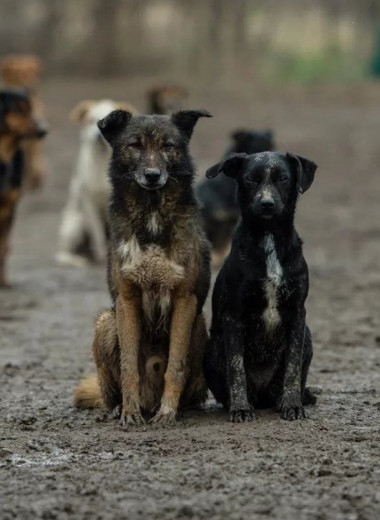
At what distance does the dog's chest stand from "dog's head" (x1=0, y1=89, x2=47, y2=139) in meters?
6.02

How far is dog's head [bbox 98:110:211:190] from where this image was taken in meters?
6.38

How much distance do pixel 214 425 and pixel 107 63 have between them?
23458 mm

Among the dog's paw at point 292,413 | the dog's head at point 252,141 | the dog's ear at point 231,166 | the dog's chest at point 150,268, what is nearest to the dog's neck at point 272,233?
the dog's ear at point 231,166

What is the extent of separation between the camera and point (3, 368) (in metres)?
8.42

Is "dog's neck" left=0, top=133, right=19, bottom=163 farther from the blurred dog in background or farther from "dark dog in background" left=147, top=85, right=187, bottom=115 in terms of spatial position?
the blurred dog in background

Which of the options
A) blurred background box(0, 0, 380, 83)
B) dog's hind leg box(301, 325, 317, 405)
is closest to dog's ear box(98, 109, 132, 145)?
dog's hind leg box(301, 325, 317, 405)

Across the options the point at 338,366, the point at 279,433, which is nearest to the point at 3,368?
the point at 338,366

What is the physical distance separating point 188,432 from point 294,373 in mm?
659

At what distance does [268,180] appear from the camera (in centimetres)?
618

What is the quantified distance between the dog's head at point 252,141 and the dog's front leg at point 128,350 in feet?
20.3

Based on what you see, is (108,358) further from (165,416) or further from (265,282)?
(265,282)

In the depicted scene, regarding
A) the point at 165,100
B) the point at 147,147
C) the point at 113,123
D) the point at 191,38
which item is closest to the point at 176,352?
the point at 147,147

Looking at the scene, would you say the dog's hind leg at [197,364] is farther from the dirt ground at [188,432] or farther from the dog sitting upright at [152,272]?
the dirt ground at [188,432]

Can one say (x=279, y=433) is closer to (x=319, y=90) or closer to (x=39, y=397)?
(x=39, y=397)
